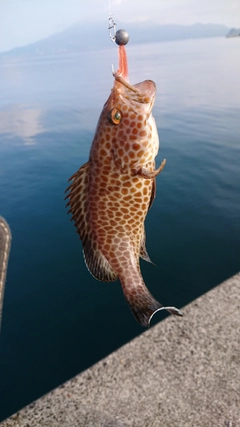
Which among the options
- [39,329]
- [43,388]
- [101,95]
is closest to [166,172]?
[39,329]

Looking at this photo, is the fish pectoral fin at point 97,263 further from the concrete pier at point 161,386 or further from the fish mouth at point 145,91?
the concrete pier at point 161,386

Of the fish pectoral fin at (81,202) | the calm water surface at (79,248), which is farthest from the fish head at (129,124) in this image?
the calm water surface at (79,248)

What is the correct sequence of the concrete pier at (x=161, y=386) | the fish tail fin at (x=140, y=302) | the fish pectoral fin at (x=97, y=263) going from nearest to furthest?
1. the fish tail fin at (x=140, y=302)
2. the fish pectoral fin at (x=97, y=263)
3. the concrete pier at (x=161, y=386)

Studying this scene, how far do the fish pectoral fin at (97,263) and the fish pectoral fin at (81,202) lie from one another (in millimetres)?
89

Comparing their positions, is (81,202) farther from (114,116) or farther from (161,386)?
(161,386)

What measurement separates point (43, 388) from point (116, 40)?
7.15 m

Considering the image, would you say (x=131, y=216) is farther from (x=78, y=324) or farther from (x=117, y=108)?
(x=78, y=324)

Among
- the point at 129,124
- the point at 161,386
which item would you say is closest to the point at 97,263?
the point at 129,124

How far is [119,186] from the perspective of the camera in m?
2.41

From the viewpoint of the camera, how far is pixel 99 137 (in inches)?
98.7

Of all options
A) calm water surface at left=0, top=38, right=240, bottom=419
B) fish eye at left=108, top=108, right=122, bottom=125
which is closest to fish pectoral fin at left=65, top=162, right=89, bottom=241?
fish eye at left=108, top=108, right=122, bottom=125

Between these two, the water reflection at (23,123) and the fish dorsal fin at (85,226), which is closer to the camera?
the fish dorsal fin at (85,226)

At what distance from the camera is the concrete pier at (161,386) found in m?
5.39

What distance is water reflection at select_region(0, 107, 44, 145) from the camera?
23875 millimetres
